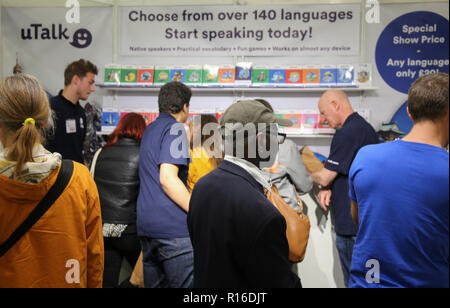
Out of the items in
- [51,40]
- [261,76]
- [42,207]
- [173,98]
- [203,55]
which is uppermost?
[51,40]

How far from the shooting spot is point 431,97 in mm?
1265

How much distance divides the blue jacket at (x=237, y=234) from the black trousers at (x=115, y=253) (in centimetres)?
140

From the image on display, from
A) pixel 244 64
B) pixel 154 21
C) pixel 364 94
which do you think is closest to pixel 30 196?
pixel 244 64

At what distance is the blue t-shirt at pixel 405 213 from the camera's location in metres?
1.24

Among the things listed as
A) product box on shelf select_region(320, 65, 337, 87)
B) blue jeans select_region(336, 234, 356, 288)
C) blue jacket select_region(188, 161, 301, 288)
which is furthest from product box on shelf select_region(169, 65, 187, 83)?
blue jacket select_region(188, 161, 301, 288)

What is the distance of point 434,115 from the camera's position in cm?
127

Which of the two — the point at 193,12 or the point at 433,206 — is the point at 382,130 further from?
the point at 433,206

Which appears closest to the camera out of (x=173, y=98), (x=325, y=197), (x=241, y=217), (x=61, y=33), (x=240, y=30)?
(x=241, y=217)

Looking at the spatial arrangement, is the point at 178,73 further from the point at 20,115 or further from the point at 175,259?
the point at 20,115

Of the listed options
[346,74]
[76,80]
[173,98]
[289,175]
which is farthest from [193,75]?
[289,175]

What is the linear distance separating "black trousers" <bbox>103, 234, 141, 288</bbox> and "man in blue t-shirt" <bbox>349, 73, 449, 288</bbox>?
1.80 meters

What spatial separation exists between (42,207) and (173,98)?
1214 millimetres

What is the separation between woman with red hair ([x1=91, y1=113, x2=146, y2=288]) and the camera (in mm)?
2576

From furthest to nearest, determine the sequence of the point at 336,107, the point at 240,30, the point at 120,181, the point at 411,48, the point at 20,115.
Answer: the point at 240,30, the point at 411,48, the point at 336,107, the point at 120,181, the point at 20,115
